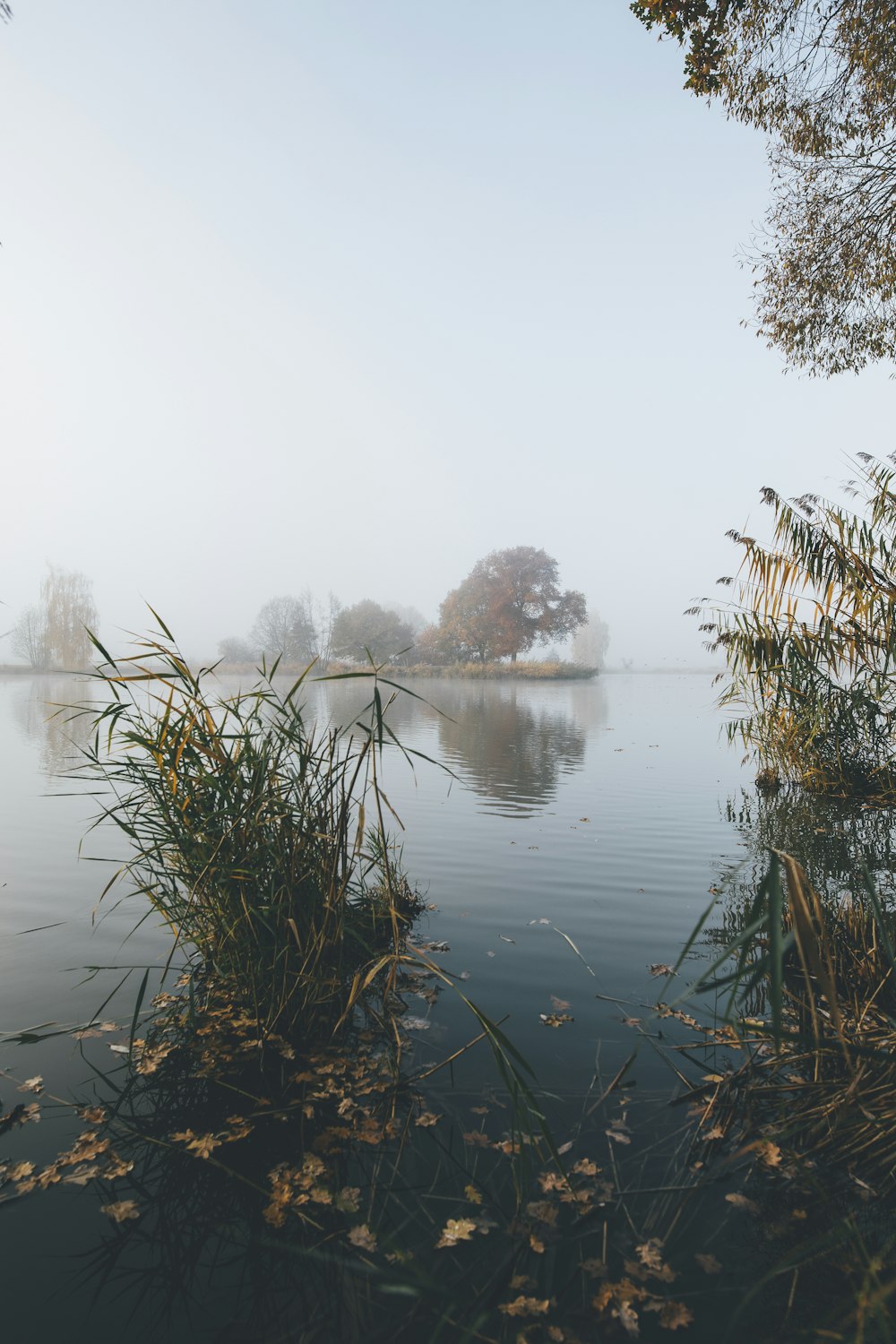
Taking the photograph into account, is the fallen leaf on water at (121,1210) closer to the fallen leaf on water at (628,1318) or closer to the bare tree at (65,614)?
the fallen leaf on water at (628,1318)

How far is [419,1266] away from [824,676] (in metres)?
7.70

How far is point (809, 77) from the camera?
941 centimetres

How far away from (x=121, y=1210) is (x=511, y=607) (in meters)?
56.3

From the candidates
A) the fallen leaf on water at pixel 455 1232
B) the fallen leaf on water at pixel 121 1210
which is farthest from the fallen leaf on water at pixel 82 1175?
the fallen leaf on water at pixel 455 1232

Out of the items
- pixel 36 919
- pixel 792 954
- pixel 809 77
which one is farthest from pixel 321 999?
pixel 809 77

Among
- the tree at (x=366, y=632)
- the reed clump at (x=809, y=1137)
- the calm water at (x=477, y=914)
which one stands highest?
the tree at (x=366, y=632)

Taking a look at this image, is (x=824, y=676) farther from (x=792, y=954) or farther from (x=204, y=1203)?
(x=204, y=1203)

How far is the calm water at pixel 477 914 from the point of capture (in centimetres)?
270

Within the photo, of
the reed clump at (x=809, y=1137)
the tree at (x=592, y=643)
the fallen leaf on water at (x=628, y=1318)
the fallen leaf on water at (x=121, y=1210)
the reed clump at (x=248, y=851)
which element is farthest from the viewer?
the tree at (x=592, y=643)

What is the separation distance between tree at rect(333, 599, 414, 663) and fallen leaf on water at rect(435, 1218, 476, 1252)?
172ft

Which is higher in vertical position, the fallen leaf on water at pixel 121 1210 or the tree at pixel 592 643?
the tree at pixel 592 643

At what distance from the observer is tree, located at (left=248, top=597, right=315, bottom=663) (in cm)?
6575

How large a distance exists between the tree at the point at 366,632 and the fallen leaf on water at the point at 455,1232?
52.5 meters

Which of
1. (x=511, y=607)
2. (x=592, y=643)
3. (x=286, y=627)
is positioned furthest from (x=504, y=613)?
(x=592, y=643)
